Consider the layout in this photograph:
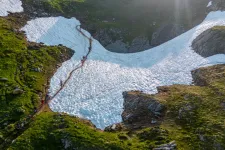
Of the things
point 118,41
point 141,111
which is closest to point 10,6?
point 118,41

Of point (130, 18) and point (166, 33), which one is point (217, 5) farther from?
point (130, 18)

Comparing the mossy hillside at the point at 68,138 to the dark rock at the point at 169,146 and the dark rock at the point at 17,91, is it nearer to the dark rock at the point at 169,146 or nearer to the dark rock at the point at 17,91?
the dark rock at the point at 169,146

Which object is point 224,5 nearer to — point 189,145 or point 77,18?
point 77,18

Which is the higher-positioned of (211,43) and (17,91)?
(211,43)

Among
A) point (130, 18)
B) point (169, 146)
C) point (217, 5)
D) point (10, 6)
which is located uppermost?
point (217, 5)

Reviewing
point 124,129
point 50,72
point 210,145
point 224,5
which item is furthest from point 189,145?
point 224,5

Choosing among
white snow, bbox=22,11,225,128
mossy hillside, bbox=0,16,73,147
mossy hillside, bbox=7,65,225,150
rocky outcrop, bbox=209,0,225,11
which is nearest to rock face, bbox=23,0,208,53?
rocky outcrop, bbox=209,0,225,11
